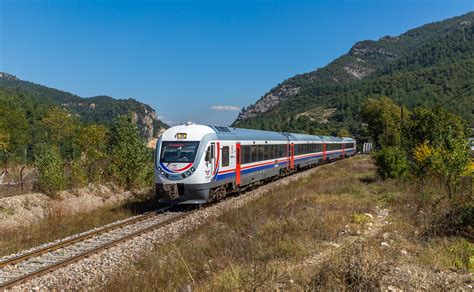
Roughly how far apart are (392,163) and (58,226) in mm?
17086

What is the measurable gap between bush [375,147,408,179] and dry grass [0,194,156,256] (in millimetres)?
13111

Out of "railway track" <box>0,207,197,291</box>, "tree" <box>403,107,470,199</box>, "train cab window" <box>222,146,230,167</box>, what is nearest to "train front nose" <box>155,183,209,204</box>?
"railway track" <box>0,207,197,291</box>

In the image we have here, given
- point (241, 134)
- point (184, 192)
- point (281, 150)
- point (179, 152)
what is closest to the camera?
point (184, 192)

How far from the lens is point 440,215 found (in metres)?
10.4

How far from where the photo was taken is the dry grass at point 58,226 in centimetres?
1129

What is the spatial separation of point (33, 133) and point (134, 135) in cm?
7514

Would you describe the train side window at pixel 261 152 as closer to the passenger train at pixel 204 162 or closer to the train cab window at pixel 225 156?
the passenger train at pixel 204 162

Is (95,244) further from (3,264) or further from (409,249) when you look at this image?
(409,249)

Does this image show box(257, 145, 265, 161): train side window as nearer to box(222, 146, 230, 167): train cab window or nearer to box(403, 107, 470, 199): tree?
box(222, 146, 230, 167): train cab window

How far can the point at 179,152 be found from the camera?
1566 centimetres

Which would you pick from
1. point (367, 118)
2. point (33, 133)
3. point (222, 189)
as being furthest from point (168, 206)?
point (33, 133)

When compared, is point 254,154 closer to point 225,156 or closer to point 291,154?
point 225,156

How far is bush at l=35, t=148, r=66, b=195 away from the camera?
55.2 ft

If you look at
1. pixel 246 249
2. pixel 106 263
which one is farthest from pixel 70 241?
pixel 246 249
